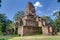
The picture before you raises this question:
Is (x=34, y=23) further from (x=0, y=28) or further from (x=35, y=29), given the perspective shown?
(x=0, y=28)

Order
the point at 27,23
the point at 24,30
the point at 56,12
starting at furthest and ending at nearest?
the point at 56,12 < the point at 27,23 < the point at 24,30

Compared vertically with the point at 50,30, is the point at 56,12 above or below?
above

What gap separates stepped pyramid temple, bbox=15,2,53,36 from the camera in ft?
92.3

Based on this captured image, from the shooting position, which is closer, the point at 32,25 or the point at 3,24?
the point at 32,25

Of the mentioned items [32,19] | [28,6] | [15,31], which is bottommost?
[15,31]

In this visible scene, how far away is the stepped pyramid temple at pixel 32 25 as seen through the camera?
28.1 m

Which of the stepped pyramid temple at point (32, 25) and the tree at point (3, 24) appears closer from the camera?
the stepped pyramid temple at point (32, 25)

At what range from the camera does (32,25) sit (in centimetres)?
3133

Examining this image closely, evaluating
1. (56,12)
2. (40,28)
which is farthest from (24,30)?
(56,12)

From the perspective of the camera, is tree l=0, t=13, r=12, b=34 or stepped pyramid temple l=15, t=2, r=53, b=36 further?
tree l=0, t=13, r=12, b=34

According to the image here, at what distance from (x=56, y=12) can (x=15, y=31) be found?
16210 mm

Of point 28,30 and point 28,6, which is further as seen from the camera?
point 28,6

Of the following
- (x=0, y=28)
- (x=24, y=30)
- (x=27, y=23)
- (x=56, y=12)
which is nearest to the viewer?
(x=24, y=30)

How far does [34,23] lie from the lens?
3195cm
